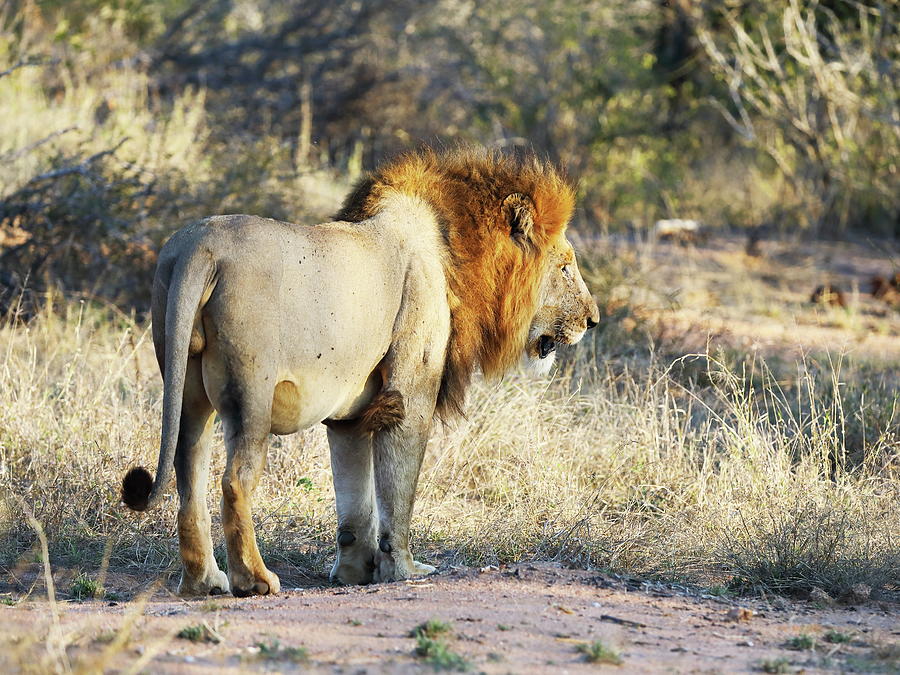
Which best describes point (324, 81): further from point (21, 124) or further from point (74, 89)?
point (21, 124)

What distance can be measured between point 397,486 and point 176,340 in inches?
50.3

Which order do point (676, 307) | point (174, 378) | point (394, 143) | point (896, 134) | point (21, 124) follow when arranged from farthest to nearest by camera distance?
point (394, 143) → point (896, 134) → point (21, 124) → point (676, 307) → point (174, 378)

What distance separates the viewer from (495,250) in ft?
17.7

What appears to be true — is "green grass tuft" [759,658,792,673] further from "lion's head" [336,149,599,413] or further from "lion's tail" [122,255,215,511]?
"lion's tail" [122,255,215,511]

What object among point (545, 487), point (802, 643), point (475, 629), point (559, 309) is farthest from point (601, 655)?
point (545, 487)

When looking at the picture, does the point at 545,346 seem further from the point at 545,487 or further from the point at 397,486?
the point at 397,486

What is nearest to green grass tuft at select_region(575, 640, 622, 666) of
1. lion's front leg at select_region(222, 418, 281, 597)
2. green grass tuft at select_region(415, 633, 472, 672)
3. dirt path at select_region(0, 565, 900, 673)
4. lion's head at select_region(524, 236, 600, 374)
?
dirt path at select_region(0, 565, 900, 673)

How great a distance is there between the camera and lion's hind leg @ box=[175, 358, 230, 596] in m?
4.52

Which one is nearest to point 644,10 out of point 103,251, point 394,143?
point 394,143

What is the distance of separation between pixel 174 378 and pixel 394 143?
12351 mm

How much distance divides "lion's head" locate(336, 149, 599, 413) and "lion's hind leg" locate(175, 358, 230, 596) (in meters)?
1.12

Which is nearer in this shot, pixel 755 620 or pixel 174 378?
pixel 174 378

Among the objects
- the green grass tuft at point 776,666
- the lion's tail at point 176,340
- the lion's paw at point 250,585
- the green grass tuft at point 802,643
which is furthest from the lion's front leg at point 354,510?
the green grass tuft at point 776,666

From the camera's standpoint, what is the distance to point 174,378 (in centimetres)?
419
